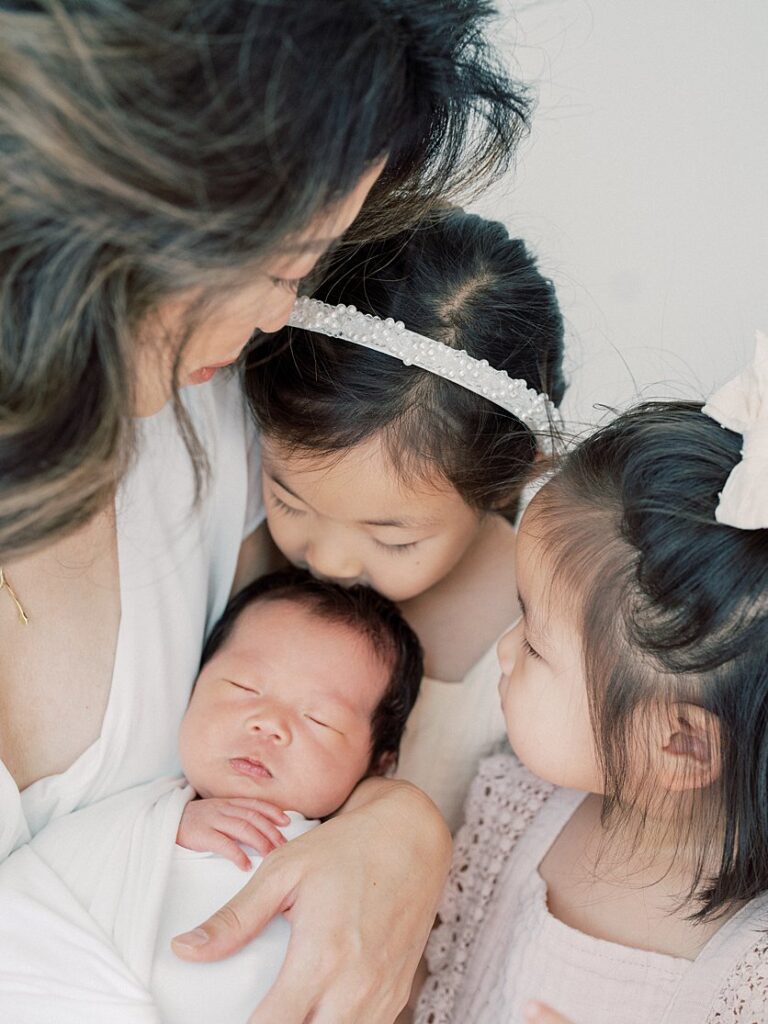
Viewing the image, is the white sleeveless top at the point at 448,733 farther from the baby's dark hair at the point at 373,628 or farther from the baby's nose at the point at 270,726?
the baby's nose at the point at 270,726

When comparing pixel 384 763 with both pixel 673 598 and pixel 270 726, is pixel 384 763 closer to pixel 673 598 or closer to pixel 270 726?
pixel 270 726

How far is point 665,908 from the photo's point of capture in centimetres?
131

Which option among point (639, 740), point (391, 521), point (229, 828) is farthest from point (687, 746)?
point (229, 828)

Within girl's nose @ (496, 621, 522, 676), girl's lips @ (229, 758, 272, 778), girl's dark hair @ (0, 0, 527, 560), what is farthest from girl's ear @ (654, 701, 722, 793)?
girl's dark hair @ (0, 0, 527, 560)

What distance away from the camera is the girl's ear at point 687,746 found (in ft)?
3.60

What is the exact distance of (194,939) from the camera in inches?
42.2

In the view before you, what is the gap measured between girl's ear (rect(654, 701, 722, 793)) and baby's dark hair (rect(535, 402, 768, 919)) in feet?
0.04

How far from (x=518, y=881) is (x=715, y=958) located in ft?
1.03

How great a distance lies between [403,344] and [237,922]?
719 mm

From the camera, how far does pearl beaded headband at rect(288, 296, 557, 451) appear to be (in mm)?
1259

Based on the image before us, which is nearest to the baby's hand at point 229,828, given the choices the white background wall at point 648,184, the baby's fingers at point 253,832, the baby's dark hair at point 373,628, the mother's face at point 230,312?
the baby's fingers at point 253,832

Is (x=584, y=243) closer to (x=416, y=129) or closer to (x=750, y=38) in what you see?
(x=750, y=38)

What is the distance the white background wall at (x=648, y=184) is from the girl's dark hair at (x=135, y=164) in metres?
0.97

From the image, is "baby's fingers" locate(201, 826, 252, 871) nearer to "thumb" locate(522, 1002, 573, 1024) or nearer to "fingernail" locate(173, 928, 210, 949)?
"fingernail" locate(173, 928, 210, 949)
